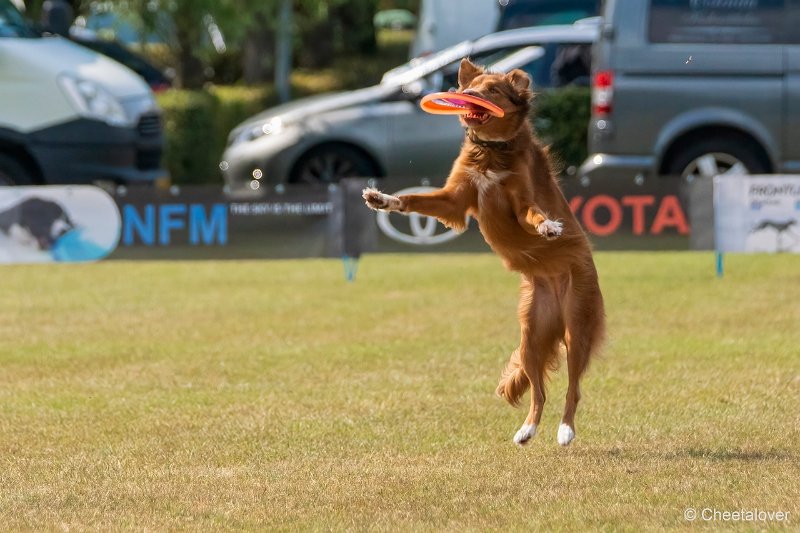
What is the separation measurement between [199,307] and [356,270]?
2.33m

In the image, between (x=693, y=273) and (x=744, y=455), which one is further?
(x=693, y=273)

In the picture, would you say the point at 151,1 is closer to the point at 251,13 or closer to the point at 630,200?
the point at 251,13

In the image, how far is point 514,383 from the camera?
6.69 meters

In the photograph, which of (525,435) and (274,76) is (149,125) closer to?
(525,435)

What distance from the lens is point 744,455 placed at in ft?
20.5

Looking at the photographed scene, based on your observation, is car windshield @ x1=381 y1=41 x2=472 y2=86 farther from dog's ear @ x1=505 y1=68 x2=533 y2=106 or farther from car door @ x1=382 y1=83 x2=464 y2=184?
dog's ear @ x1=505 y1=68 x2=533 y2=106

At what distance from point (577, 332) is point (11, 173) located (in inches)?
377

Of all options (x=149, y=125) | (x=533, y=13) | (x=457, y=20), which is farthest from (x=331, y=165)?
(x=457, y=20)

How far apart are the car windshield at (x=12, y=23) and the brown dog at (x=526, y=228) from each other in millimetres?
9667

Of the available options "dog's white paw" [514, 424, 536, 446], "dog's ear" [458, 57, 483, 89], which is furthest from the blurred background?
"dog's white paw" [514, 424, 536, 446]

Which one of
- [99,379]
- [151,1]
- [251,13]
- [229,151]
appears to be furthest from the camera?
[251,13]

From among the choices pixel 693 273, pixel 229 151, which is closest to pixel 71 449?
pixel 693 273

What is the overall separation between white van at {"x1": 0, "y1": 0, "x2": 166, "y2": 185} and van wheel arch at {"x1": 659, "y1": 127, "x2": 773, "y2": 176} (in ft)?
18.7

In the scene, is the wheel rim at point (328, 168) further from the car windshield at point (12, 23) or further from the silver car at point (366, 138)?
the car windshield at point (12, 23)
